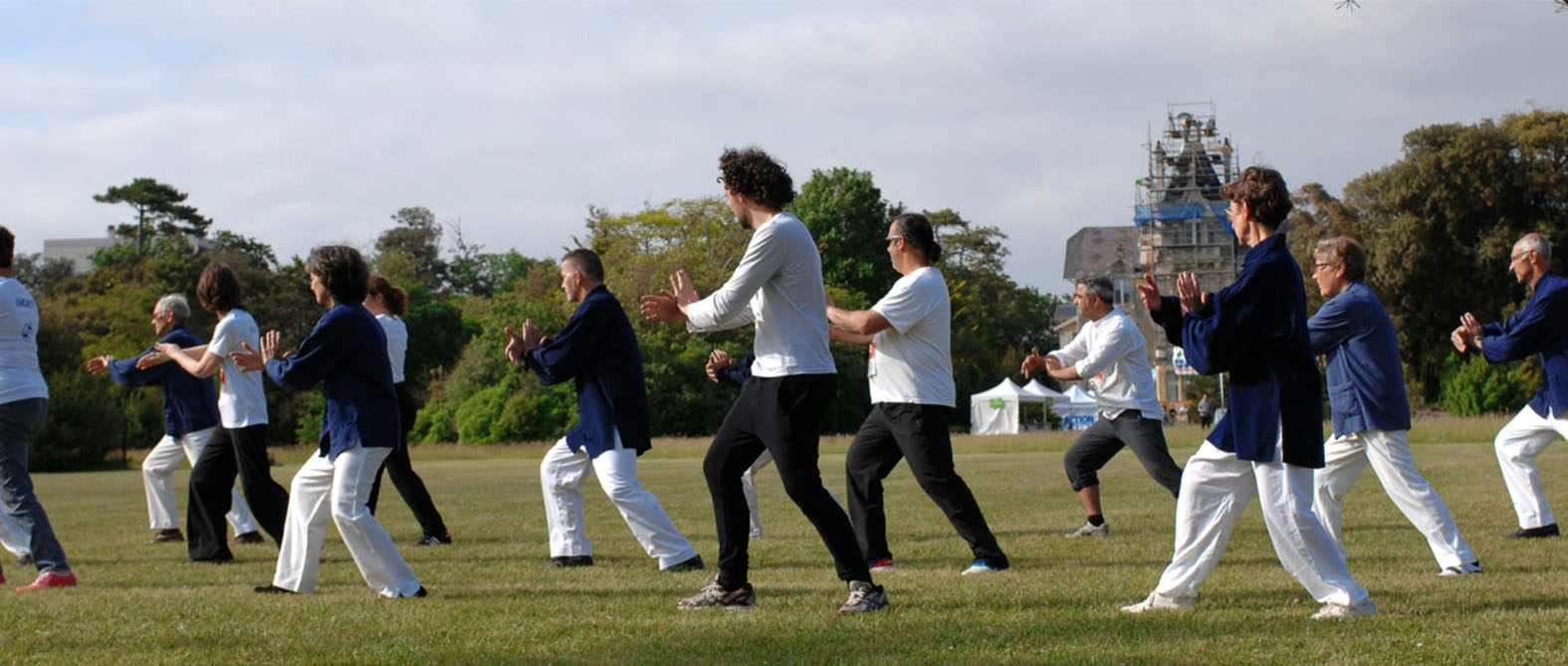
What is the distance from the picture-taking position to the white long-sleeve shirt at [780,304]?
226 inches

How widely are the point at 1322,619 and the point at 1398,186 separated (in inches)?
2139

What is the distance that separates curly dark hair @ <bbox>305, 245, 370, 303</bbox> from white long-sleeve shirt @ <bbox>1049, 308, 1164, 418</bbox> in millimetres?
5149

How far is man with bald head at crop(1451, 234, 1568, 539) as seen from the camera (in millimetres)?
8516

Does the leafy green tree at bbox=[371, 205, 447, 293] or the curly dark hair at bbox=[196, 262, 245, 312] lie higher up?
the leafy green tree at bbox=[371, 205, 447, 293]

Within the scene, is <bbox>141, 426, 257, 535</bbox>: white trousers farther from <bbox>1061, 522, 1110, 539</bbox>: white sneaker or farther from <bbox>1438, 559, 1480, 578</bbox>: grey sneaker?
<bbox>1438, 559, 1480, 578</bbox>: grey sneaker

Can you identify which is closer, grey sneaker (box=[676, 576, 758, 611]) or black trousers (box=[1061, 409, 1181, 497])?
grey sneaker (box=[676, 576, 758, 611])

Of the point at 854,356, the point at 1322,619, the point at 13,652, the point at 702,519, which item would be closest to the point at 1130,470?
the point at 702,519

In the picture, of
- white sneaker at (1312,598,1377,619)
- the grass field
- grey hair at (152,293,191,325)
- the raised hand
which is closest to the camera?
the grass field

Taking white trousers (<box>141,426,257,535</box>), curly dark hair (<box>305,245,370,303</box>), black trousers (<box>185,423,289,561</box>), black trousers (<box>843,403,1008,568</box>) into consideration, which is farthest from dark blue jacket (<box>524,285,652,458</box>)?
white trousers (<box>141,426,257,535</box>)

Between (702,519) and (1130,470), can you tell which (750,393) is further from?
(1130,470)

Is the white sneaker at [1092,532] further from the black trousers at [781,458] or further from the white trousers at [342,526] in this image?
the white trousers at [342,526]

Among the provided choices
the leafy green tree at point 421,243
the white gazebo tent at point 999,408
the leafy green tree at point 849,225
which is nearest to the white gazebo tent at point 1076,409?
the white gazebo tent at point 999,408

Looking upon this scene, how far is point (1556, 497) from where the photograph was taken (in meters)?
12.9

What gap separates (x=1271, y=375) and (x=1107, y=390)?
170 inches
